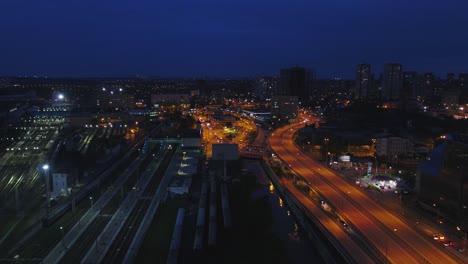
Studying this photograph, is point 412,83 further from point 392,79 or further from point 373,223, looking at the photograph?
point 373,223

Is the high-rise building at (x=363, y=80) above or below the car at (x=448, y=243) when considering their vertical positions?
above

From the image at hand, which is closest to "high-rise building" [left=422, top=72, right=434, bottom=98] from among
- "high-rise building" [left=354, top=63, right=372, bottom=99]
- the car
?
"high-rise building" [left=354, top=63, right=372, bottom=99]

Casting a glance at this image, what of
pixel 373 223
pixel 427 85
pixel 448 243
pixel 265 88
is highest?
pixel 427 85

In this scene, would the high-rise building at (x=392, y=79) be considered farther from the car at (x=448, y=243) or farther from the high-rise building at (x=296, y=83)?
the car at (x=448, y=243)

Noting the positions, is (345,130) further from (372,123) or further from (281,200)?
(281,200)

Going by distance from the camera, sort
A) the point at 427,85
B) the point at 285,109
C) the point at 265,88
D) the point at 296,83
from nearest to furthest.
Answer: the point at 285,109 < the point at 427,85 < the point at 296,83 < the point at 265,88

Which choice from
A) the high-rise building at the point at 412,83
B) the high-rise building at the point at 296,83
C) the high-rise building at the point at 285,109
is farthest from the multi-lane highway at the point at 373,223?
the high-rise building at the point at 296,83

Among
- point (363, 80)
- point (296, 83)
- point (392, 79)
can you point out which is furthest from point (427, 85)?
point (296, 83)

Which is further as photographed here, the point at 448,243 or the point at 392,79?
the point at 392,79
